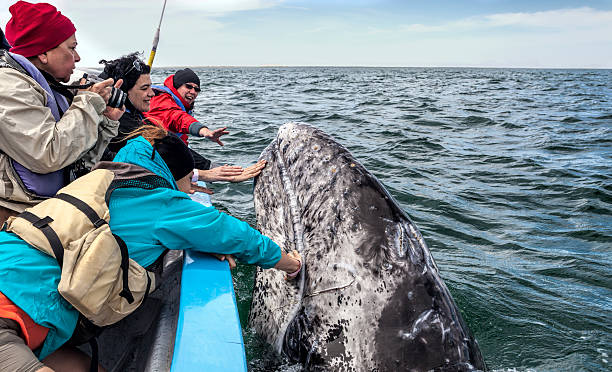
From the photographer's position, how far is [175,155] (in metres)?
3.12

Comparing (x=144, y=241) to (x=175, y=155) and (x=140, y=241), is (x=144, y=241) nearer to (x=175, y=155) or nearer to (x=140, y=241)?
(x=140, y=241)

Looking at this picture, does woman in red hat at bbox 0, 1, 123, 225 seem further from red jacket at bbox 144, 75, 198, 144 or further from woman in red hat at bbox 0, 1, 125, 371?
red jacket at bbox 144, 75, 198, 144

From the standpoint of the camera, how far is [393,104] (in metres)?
21.4

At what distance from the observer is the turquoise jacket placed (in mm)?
1992

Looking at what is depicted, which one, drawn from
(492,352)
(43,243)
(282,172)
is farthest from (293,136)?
(492,352)

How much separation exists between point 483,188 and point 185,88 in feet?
17.8

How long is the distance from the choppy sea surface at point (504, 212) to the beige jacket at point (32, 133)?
180 cm

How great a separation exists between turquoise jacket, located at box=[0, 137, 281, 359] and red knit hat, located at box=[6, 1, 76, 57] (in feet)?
3.06

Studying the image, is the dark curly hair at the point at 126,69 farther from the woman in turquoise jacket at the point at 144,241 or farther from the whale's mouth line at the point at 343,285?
the whale's mouth line at the point at 343,285

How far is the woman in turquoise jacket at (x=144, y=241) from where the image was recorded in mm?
1989

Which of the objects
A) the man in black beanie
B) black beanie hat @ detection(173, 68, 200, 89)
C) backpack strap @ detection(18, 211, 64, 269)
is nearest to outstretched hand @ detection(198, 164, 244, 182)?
the man in black beanie

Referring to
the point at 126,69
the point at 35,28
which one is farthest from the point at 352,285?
the point at 126,69

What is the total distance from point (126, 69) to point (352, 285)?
3.25 meters

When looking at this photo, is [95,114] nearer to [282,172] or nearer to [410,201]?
[282,172]
